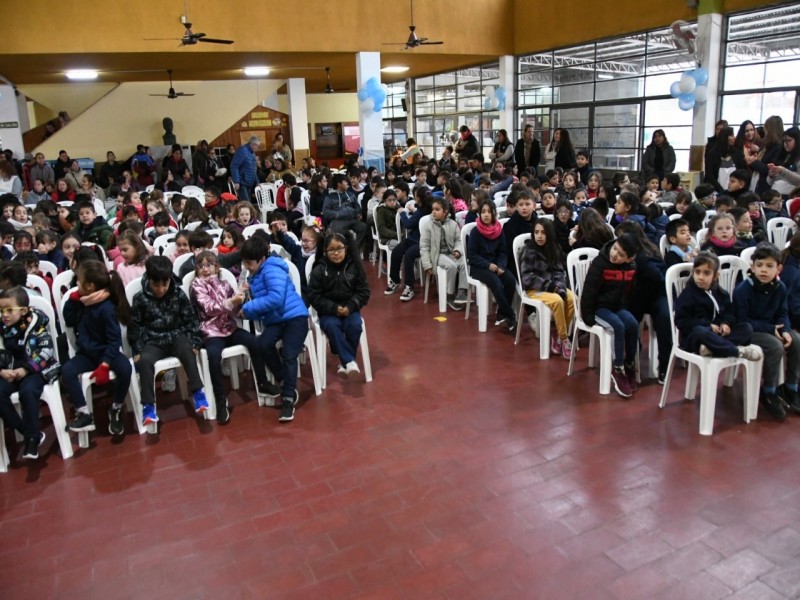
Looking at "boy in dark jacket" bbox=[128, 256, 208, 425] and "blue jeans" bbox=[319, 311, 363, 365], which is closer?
"boy in dark jacket" bbox=[128, 256, 208, 425]

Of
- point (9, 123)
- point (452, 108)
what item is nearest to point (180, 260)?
point (9, 123)

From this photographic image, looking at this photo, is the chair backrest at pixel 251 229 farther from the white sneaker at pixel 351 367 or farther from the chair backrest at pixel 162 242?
the white sneaker at pixel 351 367

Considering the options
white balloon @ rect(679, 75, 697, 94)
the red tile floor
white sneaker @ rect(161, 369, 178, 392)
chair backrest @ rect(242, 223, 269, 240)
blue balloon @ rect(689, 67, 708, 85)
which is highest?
blue balloon @ rect(689, 67, 708, 85)

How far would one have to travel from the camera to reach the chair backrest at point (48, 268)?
16.2 feet

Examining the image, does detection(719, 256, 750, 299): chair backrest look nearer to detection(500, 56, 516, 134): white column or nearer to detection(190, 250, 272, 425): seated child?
detection(190, 250, 272, 425): seated child

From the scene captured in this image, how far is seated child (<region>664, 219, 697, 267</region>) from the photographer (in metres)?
4.70

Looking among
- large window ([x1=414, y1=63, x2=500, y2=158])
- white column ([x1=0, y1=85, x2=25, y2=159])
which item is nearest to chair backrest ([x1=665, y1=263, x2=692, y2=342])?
large window ([x1=414, y1=63, x2=500, y2=158])

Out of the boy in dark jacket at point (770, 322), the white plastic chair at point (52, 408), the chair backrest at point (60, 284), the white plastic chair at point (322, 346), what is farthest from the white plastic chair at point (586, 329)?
the chair backrest at point (60, 284)

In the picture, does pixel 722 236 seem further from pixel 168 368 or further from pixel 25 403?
pixel 25 403

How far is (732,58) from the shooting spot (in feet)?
31.2

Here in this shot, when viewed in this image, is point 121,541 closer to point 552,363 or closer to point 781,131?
point 552,363

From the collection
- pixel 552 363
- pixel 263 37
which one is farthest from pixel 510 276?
pixel 263 37

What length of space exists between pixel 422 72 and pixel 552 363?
13.9 meters

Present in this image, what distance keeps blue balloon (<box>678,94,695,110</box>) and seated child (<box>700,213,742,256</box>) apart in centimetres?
564
